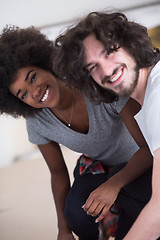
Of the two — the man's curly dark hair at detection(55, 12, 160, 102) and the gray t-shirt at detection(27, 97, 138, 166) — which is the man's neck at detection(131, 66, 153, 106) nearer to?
the man's curly dark hair at detection(55, 12, 160, 102)

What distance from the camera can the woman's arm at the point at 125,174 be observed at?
122cm

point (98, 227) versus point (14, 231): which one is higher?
point (98, 227)

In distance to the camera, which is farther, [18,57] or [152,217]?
[18,57]

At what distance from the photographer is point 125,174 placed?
4.19ft

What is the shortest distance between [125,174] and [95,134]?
Result: 200 millimetres

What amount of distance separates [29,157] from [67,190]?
1.20 m

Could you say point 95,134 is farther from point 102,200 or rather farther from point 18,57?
point 18,57

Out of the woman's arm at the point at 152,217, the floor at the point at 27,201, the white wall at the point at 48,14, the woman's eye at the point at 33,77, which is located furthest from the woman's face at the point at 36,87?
the white wall at the point at 48,14

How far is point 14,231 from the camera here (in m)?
1.88

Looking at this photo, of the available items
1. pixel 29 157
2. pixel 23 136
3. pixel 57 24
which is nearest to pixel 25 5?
pixel 57 24

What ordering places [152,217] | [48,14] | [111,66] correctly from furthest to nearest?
[48,14]
[111,66]
[152,217]

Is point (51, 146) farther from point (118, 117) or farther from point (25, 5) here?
point (25, 5)

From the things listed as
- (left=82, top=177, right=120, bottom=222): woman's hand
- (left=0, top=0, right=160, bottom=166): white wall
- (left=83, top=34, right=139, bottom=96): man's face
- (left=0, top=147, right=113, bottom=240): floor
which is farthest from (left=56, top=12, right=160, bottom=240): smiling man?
(left=0, top=0, right=160, bottom=166): white wall

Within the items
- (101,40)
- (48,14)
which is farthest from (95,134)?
(48,14)
